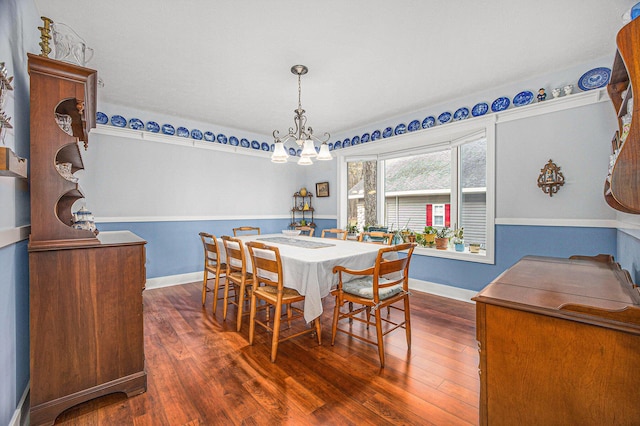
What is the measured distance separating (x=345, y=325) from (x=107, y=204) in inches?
137

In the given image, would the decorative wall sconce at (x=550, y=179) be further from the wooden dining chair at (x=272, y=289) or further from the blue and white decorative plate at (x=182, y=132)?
the blue and white decorative plate at (x=182, y=132)

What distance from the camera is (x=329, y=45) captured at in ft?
7.93

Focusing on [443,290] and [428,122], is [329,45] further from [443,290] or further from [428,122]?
[443,290]

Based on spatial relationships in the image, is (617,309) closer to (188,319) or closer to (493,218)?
(493,218)

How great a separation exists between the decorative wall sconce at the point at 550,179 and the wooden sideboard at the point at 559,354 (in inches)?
80.5

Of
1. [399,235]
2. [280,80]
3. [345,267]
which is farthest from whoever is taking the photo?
[399,235]

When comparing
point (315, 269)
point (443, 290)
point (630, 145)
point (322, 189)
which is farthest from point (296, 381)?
point (322, 189)

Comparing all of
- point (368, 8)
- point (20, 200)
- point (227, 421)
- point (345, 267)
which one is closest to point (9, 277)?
point (20, 200)

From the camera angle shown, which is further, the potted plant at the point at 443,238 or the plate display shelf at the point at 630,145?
the potted plant at the point at 443,238

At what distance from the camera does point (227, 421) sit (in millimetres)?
1558

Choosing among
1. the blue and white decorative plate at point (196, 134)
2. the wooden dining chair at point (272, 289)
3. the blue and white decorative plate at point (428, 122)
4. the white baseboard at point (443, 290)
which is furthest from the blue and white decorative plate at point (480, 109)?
the blue and white decorative plate at point (196, 134)

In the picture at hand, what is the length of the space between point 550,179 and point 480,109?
1138 mm

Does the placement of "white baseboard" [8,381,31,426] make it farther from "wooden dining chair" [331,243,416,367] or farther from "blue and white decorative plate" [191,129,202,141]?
"blue and white decorative plate" [191,129,202,141]

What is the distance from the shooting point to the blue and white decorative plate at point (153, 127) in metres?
4.06
